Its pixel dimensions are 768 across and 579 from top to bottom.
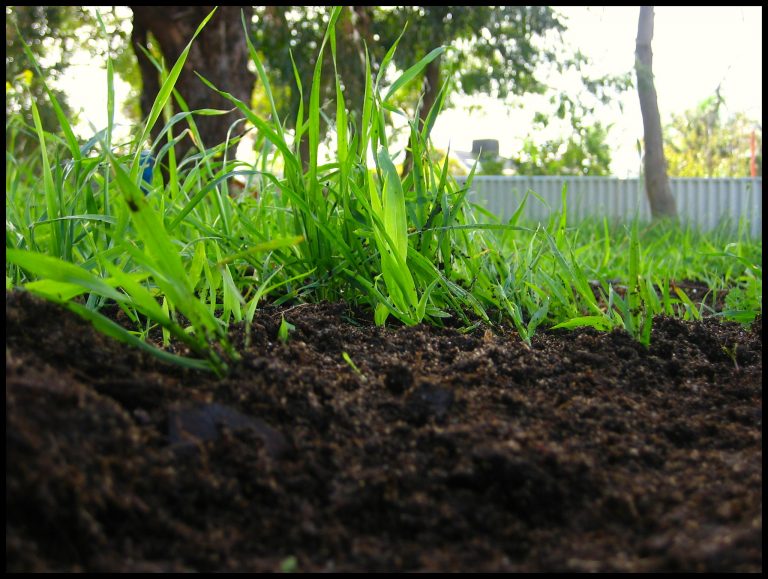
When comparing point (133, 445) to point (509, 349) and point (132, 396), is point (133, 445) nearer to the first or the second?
point (132, 396)

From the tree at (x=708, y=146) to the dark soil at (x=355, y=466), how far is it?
2031cm

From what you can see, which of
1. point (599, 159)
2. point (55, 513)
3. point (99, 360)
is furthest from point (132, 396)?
point (599, 159)

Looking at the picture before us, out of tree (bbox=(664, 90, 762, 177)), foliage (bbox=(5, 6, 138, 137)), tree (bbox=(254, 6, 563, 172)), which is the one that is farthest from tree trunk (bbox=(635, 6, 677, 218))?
tree (bbox=(664, 90, 762, 177))

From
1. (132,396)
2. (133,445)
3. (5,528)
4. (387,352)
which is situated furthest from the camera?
(387,352)

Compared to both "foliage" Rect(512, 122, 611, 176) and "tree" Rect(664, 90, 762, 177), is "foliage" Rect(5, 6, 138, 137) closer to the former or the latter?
"foliage" Rect(512, 122, 611, 176)

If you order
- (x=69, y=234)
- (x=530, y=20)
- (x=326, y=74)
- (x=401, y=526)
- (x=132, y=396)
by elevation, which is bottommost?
(x=401, y=526)

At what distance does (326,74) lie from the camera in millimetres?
7926

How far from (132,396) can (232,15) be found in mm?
5076

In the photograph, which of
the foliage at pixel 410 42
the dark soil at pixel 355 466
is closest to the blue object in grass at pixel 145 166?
the dark soil at pixel 355 466

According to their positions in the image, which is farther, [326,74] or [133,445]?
[326,74]

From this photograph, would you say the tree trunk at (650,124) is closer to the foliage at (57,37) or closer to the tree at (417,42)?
the tree at (417,42)

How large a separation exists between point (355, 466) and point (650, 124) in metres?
8.20

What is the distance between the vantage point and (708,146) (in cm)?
1919

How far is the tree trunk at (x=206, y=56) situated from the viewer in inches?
196
